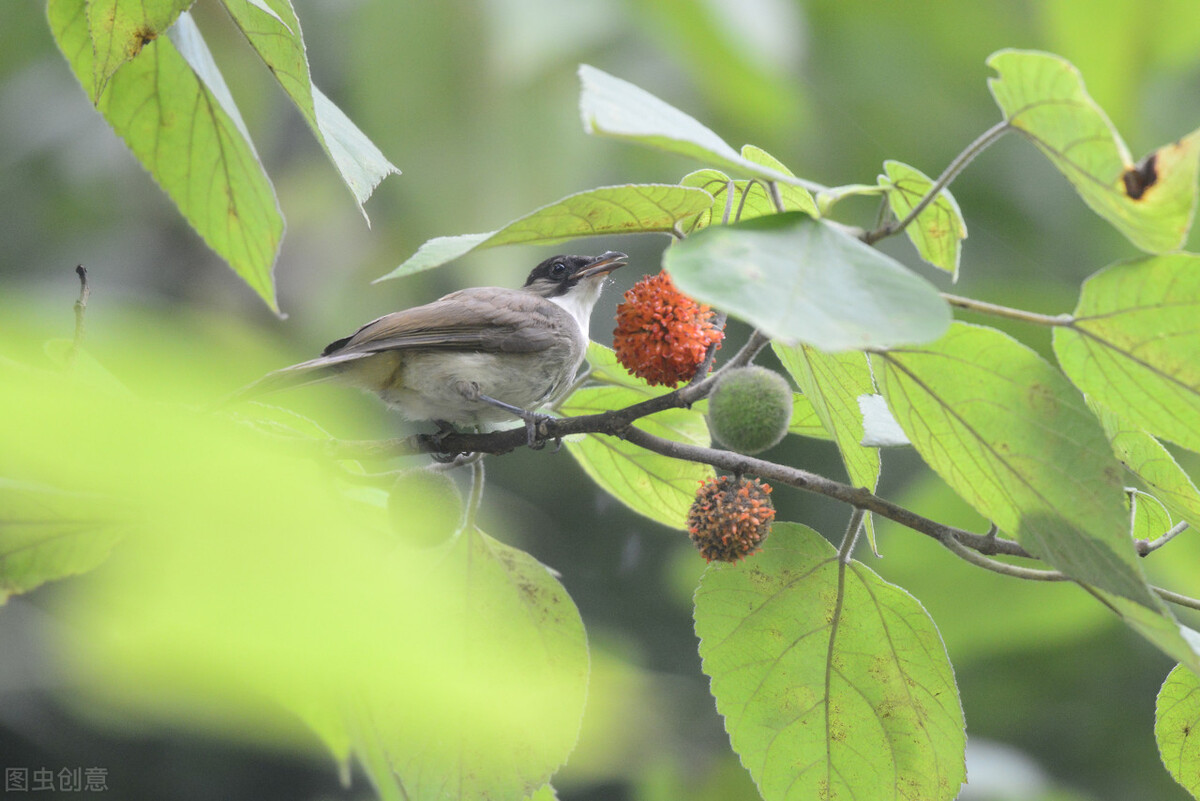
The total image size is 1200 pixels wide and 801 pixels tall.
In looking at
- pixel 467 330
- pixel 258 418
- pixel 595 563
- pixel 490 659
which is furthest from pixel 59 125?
pixel 490 659

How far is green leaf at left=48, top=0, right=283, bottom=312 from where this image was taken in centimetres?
168

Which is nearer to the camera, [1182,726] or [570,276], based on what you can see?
[1182,726]

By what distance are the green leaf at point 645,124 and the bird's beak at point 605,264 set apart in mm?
1678

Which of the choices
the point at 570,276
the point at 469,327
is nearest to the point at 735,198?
the point at 469,327

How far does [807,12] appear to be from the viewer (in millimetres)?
→ 5590

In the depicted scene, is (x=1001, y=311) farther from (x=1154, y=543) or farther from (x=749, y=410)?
(x=1154, y=543)

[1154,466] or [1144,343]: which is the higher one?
[1144,343]

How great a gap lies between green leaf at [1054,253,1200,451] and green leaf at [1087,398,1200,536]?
17cm

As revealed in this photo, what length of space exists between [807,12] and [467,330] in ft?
12.2

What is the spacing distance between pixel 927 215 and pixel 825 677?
0.67m

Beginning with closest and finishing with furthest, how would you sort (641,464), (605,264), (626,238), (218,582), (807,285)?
(218,582) < (807,285) < (641,464) < (605,264) < (626,238)

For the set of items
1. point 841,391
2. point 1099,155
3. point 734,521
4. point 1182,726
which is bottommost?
point 1182,726

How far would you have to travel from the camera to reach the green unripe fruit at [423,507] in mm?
1736

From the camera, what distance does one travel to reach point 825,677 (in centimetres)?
158
